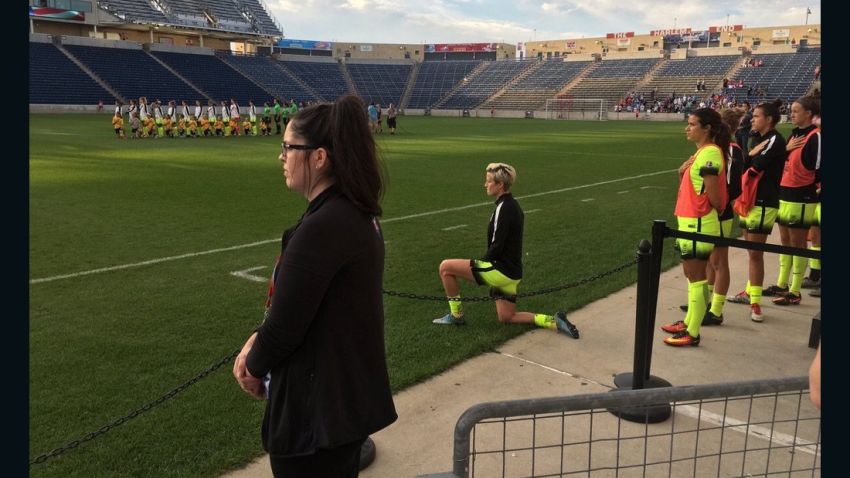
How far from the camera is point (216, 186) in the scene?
14008 mm

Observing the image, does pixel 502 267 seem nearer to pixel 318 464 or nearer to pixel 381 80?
pixel 318 464

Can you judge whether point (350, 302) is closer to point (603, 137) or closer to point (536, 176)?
point (536, 176)

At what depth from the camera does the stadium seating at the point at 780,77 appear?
53.5m

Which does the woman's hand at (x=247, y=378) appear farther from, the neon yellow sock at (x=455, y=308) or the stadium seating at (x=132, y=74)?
the stadium seating at (x=132, y=74)

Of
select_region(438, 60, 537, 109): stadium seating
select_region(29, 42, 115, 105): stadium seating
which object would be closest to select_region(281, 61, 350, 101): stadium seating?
select_region(438, 60, 537, 109): stadium seating

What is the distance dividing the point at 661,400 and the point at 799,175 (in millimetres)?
5313

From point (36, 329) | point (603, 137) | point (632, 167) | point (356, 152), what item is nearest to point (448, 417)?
point (356, 152)

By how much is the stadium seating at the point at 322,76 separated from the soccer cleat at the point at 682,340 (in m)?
67.5

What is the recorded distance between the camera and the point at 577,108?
61.5 meters

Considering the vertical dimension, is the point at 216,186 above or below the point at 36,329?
above

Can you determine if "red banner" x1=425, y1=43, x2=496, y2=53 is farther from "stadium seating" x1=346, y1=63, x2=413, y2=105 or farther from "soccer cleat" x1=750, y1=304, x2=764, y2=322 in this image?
"soccer cleat" x1=750, y1=304, x2=764, y2=322

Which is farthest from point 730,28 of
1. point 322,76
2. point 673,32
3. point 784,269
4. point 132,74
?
point 784,269

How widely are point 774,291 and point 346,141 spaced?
6.36 metres

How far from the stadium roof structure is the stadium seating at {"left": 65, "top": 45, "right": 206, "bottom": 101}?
7432 millimetres
